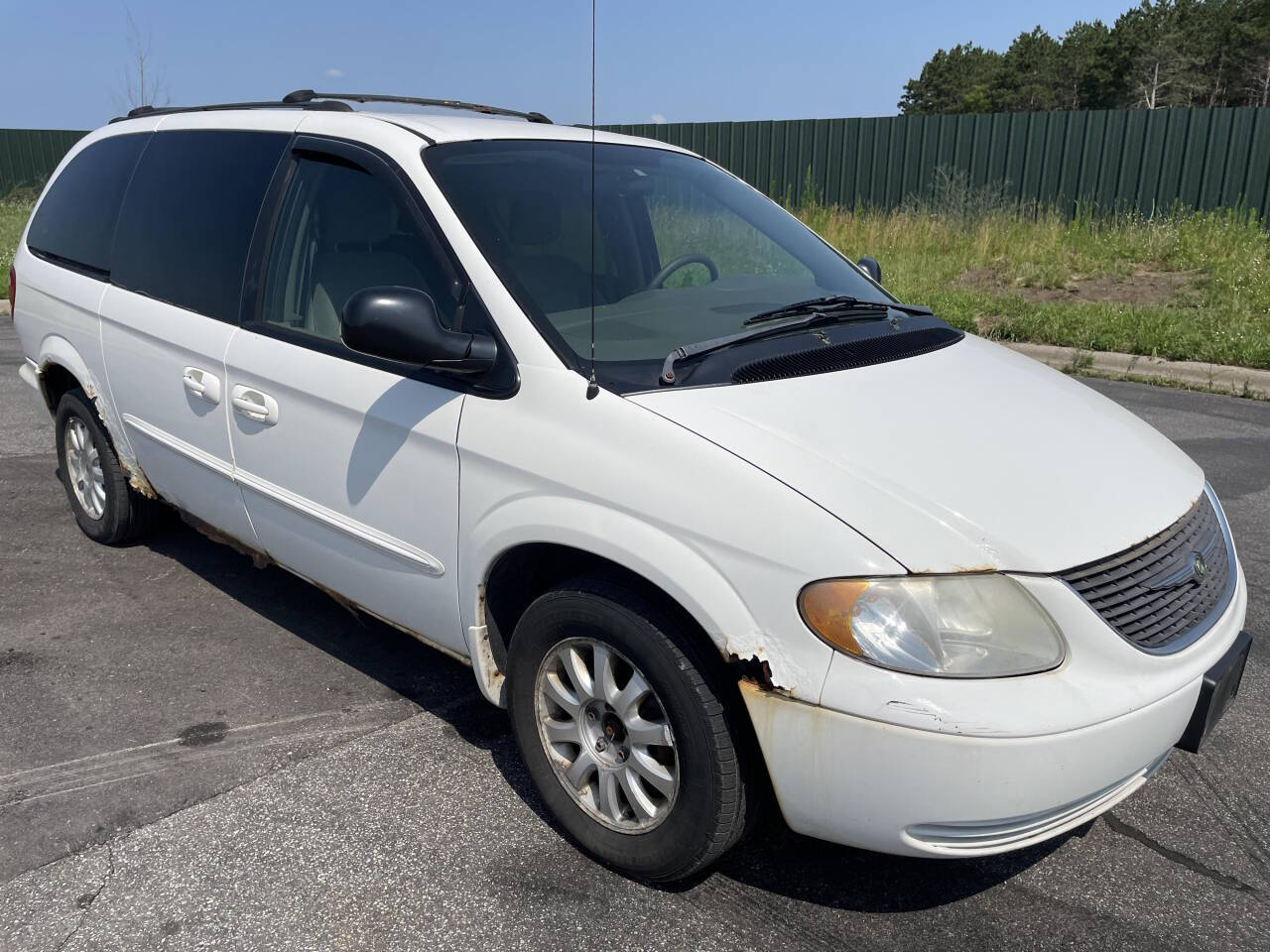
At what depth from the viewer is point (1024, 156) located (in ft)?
59.2

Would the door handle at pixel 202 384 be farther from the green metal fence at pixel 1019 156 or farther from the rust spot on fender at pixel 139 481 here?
the green metal fence at pixel 1019 156

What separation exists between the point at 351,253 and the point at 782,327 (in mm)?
1353

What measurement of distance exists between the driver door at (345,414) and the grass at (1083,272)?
7988mm

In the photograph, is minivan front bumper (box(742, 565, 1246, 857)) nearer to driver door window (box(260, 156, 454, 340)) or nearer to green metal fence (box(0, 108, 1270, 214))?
driver door window (box(260, 156, 454, 340))

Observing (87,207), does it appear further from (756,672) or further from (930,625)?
(930,625)

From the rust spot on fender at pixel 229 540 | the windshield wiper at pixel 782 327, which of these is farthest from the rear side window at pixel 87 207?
the windshield wiper at pixel 782 327

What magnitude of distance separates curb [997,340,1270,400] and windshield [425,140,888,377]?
5.98 metres

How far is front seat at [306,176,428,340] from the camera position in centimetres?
311

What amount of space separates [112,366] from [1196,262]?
1203cm

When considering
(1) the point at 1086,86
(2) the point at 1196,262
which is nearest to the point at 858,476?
(2) the point at 1196,262

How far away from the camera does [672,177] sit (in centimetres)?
376

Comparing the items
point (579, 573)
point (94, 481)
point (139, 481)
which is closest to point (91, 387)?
point (139, 481)

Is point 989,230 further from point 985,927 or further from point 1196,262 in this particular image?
point 985,927

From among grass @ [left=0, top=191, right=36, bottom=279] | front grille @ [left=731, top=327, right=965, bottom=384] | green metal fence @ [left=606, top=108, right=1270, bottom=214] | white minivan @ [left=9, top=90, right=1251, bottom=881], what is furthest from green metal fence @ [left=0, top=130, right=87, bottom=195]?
front grille @ [left=731, top=327, right=965, bottom=384]
